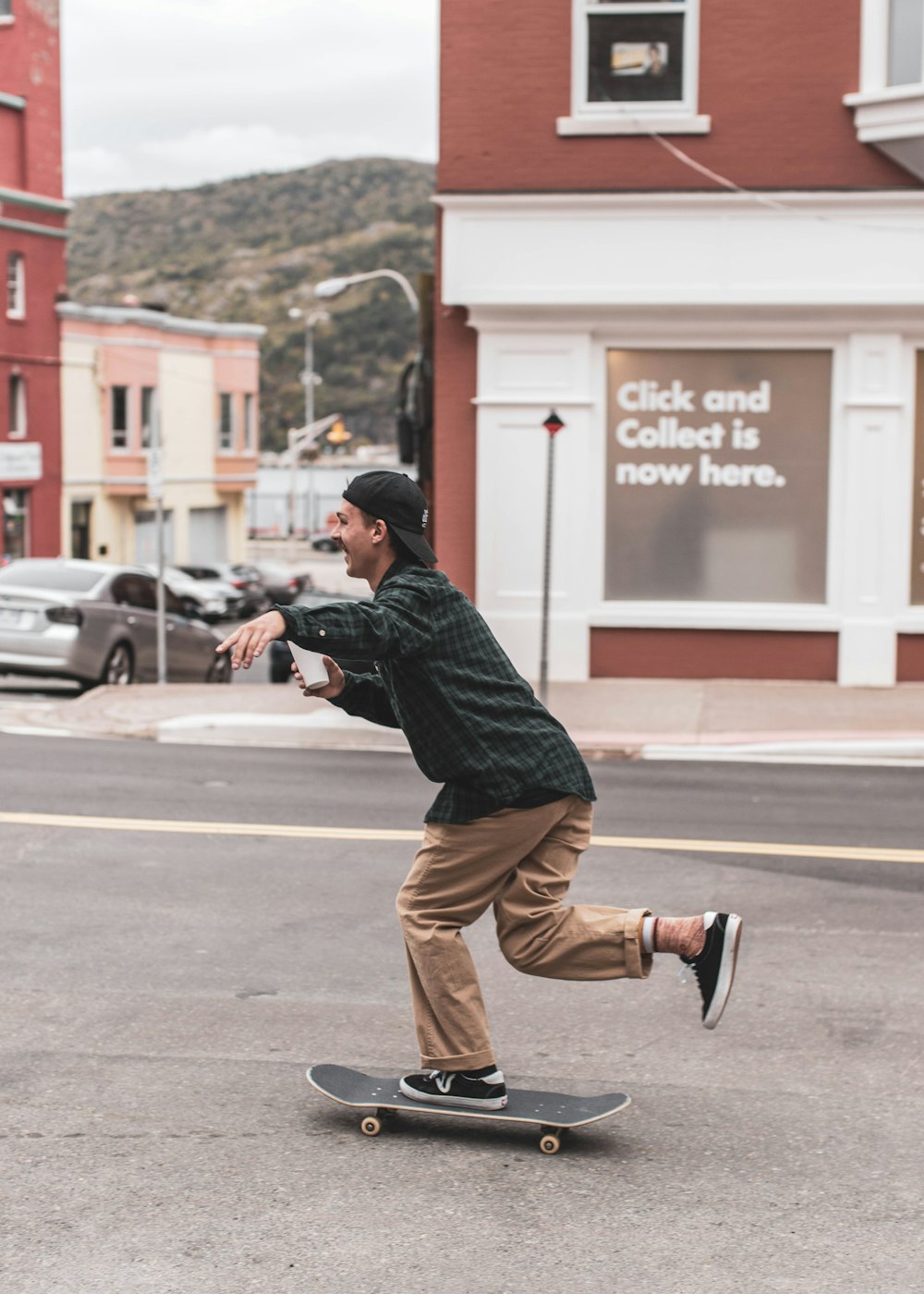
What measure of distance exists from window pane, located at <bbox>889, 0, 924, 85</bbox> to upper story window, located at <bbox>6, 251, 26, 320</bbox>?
29797 mm

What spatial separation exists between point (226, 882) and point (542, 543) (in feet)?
28.2

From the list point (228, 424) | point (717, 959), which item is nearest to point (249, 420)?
point (228, 424)

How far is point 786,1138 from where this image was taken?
4852 millimetres

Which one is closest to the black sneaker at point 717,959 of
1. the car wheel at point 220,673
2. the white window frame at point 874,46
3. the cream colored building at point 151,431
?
the white window frame at point 874,46

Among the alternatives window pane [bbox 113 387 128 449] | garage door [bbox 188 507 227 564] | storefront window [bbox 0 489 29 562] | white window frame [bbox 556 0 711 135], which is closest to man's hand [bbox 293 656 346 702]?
white window frame [bbox 556 0 711 135]

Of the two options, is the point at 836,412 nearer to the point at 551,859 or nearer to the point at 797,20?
the point at 797,20

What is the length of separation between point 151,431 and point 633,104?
31522 mm

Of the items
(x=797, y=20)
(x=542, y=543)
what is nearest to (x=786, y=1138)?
(x=542, y=543)

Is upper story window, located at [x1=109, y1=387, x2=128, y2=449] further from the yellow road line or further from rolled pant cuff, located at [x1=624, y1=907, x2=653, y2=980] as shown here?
rolled pant cuff, located at [x1=624, y1=907, x2=653, y2=980]

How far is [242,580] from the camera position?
43.0m

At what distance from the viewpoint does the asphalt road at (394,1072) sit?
4.05 metres

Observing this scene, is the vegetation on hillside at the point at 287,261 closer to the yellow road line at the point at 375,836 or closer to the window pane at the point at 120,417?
the window pane at the point at 120,417

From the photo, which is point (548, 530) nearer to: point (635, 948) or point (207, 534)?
point (635, 948)

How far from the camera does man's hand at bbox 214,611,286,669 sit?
4.01 meters
